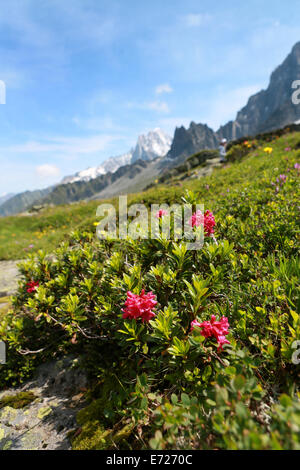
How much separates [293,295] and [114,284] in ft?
5.67

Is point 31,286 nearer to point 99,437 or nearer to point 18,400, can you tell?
point 18,400

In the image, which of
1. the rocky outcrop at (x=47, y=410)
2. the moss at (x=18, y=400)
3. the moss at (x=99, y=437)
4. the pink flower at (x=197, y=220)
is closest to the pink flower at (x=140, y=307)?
the moss at (x=99, y=437)

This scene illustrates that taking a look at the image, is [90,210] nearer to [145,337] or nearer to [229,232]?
[229,232]

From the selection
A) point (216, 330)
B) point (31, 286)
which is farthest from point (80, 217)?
point (216, 330)

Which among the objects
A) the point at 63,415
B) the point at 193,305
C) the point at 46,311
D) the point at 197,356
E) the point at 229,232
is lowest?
the point at 63,415

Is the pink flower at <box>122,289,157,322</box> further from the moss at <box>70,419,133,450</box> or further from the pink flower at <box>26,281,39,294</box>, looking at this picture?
the pink flower at <box>26,281,39,294</box>

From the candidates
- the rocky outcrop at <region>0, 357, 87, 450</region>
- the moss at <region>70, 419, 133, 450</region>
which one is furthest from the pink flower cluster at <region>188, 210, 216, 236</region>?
the rocky outcrop at <region>0, 357, 87, 450</region>

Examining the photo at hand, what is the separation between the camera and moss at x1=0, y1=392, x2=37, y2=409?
2580 millimetres

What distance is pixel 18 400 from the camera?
2645 millimetres

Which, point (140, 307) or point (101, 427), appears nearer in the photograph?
point (140, 307)

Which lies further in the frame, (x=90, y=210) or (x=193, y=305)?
(x=90, y=210)

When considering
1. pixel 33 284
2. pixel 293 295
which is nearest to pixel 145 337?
pixel 293 295

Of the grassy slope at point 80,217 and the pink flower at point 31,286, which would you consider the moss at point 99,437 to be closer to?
the pink flower at point 31,286
